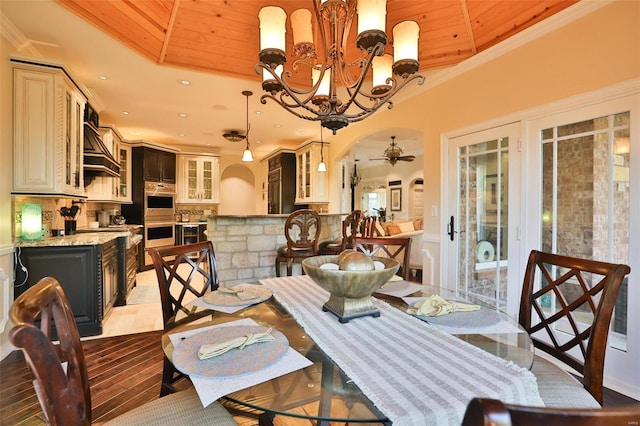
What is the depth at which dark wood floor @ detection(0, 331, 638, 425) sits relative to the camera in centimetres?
187

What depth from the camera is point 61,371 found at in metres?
0.72

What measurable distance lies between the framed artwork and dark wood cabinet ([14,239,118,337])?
925cm

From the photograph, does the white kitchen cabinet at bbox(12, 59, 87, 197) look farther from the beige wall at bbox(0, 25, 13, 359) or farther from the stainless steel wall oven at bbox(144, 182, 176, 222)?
the stainless steel wall oven at bbox(144, 182, 176, 222)

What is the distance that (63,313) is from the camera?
952 mm

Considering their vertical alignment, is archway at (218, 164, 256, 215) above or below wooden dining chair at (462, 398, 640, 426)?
above

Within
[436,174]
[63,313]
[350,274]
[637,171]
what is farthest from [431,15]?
[63,313]

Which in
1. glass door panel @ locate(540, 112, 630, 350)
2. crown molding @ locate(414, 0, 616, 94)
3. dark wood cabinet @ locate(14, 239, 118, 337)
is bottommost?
dark wood cabinet @ locate(14, 239, 118, 337)

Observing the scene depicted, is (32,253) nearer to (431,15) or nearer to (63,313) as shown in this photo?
(63,313)

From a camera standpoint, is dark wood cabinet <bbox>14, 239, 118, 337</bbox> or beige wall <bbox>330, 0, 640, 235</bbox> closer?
beige wall <bbox>330, 0, 640, 235</bbox>

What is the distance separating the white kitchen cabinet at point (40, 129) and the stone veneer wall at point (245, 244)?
4.80 ft

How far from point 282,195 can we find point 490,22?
5.12 meters

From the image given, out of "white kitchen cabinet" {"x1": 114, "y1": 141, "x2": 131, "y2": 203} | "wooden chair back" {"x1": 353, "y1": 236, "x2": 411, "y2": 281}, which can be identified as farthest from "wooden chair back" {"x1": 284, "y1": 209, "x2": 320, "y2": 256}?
"white kitchen cabinet" {"x1": 114, "y1": 141, "x2": 131, "y2": 203}

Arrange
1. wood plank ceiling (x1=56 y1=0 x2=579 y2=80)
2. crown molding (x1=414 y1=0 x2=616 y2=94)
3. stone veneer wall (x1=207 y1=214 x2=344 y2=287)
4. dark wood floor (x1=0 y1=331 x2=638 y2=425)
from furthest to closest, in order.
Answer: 1. stone veneer wall (x1=207 y1=214 x2=344 y2=287)
2. wood plank ceiling (x1=56 y1=0 x2=579 y2=80)
3. crown molding (x1=414 y1=0 x2=616 y2=94)
4. dark wood floor (x1=0 y1=331 x2=638 y2=425)

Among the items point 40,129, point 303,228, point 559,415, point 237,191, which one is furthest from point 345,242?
point 237,191
